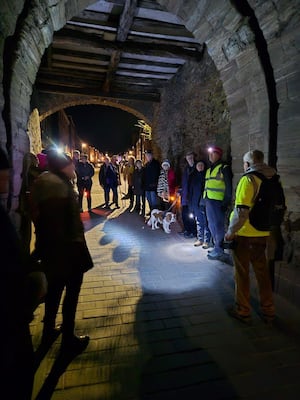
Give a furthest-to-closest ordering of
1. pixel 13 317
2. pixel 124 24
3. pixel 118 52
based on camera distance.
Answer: pixel 118 52, pixel 124 24, pixel 13 317

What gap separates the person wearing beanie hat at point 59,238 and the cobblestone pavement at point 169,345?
315 mm

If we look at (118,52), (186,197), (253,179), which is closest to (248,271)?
(253,179)

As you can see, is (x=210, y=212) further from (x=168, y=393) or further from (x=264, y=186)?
(x=168, y=393)

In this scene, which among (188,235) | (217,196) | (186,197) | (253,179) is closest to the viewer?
(253,179)

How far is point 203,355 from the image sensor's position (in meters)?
2.05

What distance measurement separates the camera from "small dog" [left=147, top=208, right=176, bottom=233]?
5.95 meters

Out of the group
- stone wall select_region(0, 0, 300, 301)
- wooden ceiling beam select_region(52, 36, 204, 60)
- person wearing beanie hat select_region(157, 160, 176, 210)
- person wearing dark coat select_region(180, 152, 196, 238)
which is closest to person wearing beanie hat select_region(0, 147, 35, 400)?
stone wall select_region(0, 0, 300, 301)

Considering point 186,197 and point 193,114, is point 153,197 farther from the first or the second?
point 193,114

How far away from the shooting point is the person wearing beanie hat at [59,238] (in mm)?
1927

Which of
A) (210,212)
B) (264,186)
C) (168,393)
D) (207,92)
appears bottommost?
(168,393)

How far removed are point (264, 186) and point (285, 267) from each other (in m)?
1.15

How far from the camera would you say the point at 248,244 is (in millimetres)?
2492

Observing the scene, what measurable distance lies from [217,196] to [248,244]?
1.77 m

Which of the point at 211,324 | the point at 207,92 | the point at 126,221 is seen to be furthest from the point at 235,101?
the point at 126,221
